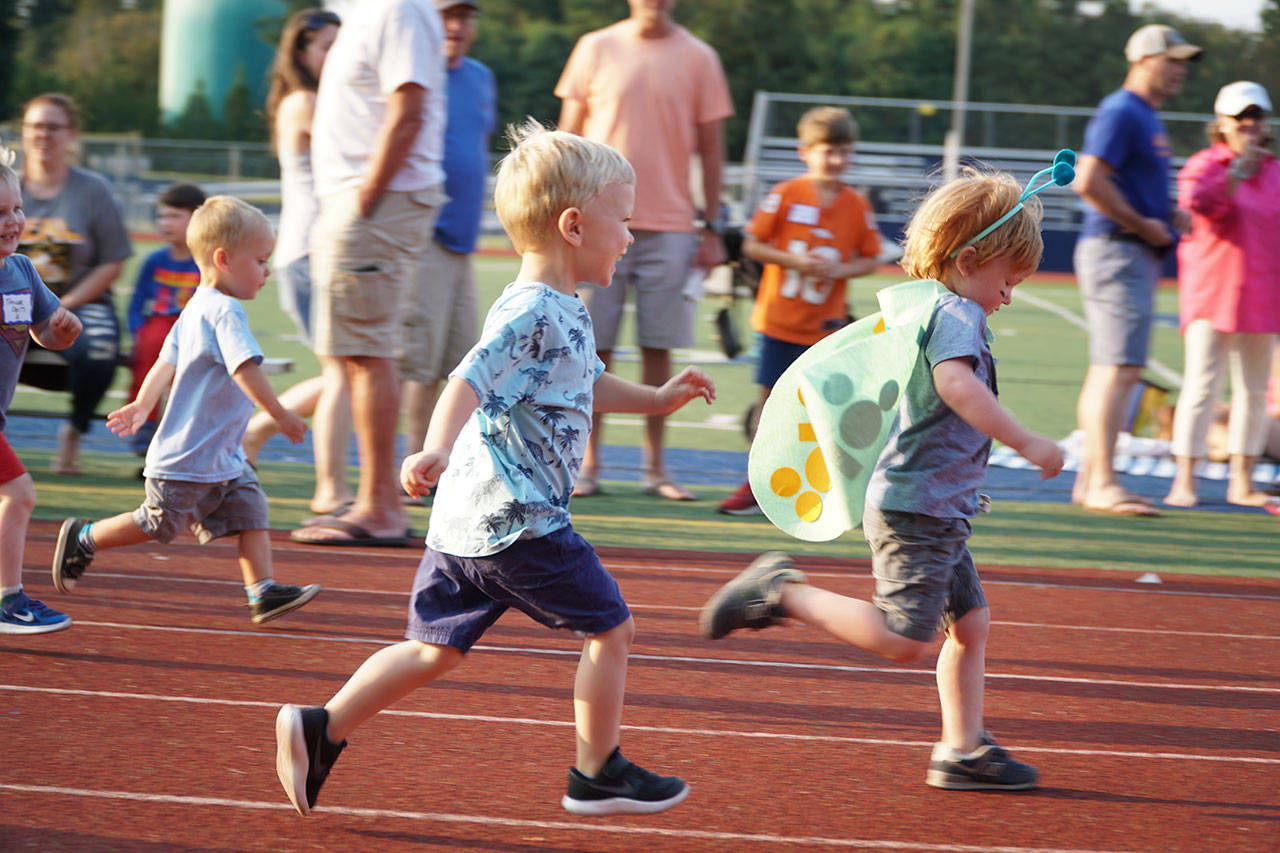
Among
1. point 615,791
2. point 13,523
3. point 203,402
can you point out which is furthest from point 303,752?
point 203,402

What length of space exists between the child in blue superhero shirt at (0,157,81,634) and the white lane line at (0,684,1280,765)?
0.50 meters

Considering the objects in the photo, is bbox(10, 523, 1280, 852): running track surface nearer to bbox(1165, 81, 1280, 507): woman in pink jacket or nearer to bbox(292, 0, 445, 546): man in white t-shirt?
bbox(292, 0, 445, 546): man in white t-shirt

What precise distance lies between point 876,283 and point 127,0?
6243 centimetres

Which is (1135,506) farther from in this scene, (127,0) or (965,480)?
(127,0)

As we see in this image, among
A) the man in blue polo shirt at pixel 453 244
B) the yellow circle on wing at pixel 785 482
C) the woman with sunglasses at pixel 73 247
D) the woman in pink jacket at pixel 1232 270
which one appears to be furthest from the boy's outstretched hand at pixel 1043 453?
the woman with sunglasses at pixel 73 247

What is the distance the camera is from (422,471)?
2.75 metres

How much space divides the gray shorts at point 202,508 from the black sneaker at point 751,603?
5.82 ft

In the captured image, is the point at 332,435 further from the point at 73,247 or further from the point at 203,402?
the point at 73,247

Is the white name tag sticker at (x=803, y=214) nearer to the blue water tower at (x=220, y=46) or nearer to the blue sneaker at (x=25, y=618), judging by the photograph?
the blue sneaker at (x=25, y=618)

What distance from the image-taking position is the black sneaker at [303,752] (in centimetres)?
301

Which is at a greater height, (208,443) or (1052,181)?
(1052,181)

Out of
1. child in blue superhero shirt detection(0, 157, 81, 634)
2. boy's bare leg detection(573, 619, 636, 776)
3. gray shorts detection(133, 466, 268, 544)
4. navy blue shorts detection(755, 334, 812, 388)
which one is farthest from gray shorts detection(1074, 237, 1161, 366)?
child in blue superhero shirt detection(0, 157, 81, 634)

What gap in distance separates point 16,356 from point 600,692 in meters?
2.40

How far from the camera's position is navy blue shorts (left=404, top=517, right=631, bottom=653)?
2996mm
